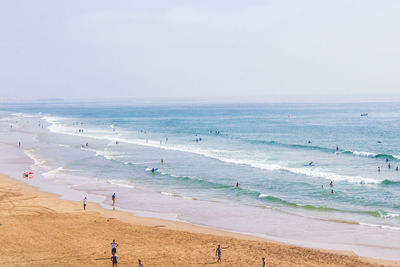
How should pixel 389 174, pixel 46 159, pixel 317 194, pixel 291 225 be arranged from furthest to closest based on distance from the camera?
1. pixel 46 159
2. pixel 389 174
3. pixel 317 194
4. pixel 291 225

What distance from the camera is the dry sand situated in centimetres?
2156

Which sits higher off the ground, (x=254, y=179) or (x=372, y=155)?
(x=372, y=155)

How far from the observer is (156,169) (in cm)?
4809

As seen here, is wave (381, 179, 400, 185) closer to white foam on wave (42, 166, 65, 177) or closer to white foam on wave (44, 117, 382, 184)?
white foam on wave (44, 117, 382, 184)

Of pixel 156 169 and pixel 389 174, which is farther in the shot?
pixel 156 169

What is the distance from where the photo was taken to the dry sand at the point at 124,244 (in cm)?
2156

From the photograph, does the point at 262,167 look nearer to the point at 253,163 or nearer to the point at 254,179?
the point at 253,163

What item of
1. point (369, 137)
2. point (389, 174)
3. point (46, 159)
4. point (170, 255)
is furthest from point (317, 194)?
point (369, 137)

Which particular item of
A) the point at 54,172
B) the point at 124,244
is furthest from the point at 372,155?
the point at 124,244

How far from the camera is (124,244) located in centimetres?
2414

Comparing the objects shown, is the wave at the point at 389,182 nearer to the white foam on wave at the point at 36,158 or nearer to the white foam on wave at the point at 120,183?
the white foam on wave at the point at 120,183

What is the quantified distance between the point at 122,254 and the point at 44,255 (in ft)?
13.5

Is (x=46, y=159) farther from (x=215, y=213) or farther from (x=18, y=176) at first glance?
(x=215, y=213)

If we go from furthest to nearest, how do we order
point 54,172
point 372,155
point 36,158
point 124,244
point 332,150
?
point 332,150 < point 36,158 < point 372,155 < point 54,172 < point 124,244
